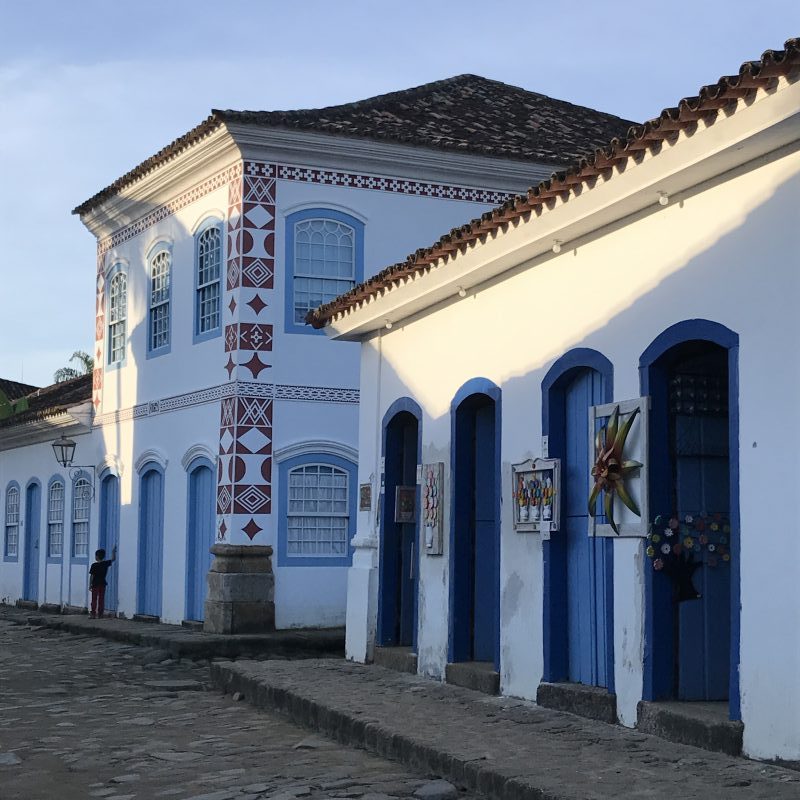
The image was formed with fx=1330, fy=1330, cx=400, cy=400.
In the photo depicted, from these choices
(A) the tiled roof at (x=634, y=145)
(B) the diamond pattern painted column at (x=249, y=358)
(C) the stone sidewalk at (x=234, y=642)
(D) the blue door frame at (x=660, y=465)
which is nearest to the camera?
(A) the tiled roof at (x=634, y=145)

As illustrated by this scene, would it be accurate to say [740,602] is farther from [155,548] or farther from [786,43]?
[155,548]

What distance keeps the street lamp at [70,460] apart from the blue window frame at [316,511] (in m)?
5.79

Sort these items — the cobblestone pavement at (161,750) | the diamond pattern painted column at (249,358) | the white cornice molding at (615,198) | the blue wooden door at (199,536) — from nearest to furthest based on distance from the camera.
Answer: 1. the white cornice molding at (615,198)
2. the cobblestone pavement at (161,750)
3. the diamond pattern painted column at (249,358)
4. the blue wooden door at (199,536)

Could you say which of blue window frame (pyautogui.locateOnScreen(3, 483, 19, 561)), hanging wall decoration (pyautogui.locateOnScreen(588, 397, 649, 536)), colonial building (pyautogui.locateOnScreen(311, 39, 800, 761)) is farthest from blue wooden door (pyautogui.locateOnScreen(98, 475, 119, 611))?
hanging wall decoration (pyautogui.locateOnScreen(588, 397, 649, 536))

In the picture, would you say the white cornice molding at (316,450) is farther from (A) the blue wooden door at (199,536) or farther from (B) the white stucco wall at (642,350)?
(B) the white stucco wall at (642,350)

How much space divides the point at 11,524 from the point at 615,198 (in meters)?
19.9

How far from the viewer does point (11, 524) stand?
25.5m

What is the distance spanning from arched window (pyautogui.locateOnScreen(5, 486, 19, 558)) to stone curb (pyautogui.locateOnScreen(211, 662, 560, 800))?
1475 centimetres

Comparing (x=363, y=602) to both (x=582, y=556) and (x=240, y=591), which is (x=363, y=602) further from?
(x=240, y=591)

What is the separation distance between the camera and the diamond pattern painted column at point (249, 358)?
1605 centimetres

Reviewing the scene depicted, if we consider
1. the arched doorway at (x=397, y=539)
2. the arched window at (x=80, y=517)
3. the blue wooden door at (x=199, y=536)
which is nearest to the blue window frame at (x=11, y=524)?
the arched window at (x=80, y=517)

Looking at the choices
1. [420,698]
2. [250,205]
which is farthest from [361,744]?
[250,205]

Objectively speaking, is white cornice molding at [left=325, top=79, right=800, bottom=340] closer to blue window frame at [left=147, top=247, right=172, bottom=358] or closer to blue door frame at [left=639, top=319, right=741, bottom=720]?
blue door frame at [left=639, top=319, right=741, bottom=720]

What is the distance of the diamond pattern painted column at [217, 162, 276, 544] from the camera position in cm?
1605
